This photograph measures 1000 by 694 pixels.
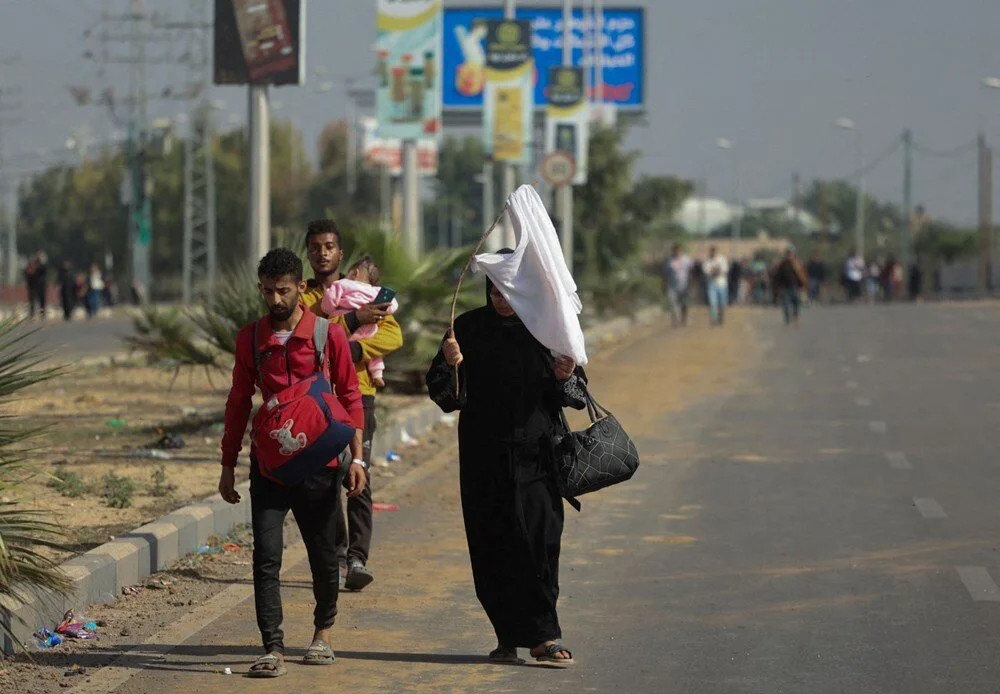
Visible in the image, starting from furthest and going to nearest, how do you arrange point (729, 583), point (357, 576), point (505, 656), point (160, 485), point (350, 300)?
point (160, 485), point (729, 583), point (357, 576), point (350, 300), point (505, 656)

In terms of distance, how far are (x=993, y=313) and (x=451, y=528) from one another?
135 ft

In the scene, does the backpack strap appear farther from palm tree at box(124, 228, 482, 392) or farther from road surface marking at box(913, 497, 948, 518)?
palm tree at box(124, 228, 482, 392)

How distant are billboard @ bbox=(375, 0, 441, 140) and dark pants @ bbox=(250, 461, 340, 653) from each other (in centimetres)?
1904

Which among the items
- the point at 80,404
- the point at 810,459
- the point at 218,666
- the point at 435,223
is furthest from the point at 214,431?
the point at 435,223

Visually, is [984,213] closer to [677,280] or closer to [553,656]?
[677,280]

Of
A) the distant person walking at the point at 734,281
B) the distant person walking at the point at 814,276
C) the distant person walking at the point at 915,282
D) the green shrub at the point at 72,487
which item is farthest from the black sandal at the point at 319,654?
the distant person walking at the point at 915,282

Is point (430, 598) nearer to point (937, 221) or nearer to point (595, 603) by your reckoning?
point (595, 603)

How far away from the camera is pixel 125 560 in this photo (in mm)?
9797

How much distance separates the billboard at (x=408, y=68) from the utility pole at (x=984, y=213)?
53.4 metres

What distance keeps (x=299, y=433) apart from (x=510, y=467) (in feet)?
2.83

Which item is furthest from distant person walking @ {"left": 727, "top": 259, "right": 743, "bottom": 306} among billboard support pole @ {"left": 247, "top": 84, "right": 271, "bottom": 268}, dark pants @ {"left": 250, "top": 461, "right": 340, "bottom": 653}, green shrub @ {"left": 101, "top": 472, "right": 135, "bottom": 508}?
dark pants @ {"left": 250, "top": 461, "right": 340, "bottom": 653}

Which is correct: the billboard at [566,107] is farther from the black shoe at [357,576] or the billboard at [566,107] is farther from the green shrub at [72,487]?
the black shoe at [357,576]

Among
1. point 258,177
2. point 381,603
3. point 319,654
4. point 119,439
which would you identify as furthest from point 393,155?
point 319,654

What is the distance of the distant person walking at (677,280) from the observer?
43.5 m
